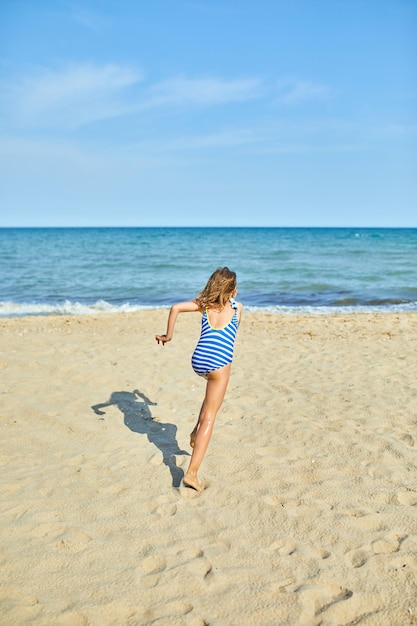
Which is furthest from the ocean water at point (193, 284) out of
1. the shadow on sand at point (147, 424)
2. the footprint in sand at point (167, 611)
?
the footprint in sand at point (167, 611)

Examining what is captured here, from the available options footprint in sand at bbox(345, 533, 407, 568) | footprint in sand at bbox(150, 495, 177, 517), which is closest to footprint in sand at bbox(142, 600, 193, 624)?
footprint in sand at bbox(150, 495, 177, 517)

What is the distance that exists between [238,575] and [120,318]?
1115cm

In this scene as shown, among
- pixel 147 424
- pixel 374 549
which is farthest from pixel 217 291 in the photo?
pixel 147 424

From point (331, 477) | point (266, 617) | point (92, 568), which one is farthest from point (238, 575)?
point (331, 477)

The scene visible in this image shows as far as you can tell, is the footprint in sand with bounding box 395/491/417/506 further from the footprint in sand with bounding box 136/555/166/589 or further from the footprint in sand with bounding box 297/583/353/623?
the footprint in sand with bounding box 136/555/166/589

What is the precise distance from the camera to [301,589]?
3066 mm

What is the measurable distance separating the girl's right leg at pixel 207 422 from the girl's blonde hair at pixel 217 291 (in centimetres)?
Result: 51

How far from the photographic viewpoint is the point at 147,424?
19.4 ft

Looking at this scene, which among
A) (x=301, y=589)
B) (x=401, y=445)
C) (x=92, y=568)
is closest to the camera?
(x=301, y=589)

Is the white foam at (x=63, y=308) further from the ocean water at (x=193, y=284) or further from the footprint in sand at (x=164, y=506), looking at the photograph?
the footprint in sand at (x=164, y=506)

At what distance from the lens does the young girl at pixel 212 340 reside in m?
4.12

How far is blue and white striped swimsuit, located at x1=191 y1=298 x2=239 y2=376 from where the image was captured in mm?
4129

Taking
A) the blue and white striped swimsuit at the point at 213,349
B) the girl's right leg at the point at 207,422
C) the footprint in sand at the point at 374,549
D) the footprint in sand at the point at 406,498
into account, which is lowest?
the footprint in sand at the point at 374,549

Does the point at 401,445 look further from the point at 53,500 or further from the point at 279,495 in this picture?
the point at 53,500
